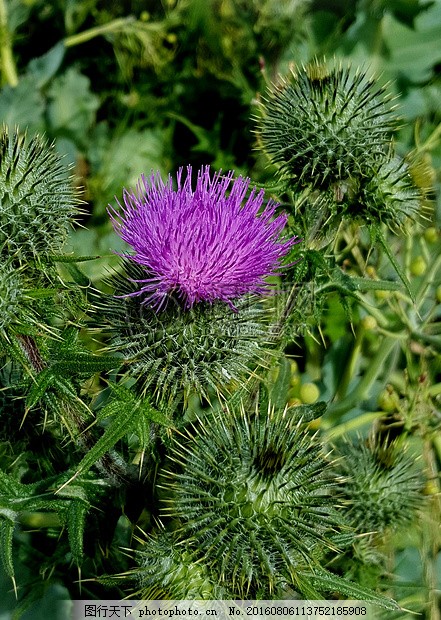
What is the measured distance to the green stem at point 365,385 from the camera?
11.1 ft

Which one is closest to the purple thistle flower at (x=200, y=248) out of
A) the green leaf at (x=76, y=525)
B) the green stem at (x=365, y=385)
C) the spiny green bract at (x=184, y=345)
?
the spiny green bract at (x=184, y=345)

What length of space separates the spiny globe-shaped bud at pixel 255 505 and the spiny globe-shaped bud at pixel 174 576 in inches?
1.4

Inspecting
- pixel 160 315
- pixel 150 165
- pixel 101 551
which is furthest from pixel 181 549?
pixel 150 165

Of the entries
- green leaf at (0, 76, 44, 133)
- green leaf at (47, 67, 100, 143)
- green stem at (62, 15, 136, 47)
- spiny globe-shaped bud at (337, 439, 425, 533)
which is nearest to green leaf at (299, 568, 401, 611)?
spiny globe-shaped bud at (337, 439, 425, 533)

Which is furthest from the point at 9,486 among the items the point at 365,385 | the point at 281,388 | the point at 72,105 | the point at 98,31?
the point at 98,31

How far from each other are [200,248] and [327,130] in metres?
0.67

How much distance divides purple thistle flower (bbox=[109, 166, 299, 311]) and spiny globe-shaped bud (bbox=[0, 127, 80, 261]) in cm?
19

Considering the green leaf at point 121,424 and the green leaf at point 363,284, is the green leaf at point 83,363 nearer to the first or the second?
the green leaf at point 121,424

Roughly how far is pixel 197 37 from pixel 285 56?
0.87 metres

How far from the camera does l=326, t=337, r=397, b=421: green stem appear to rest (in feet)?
11.1

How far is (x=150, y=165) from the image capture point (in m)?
5.08

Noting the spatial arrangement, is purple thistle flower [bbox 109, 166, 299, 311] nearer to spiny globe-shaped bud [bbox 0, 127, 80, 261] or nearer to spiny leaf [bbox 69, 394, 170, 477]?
spiny globe-shaped bud [bbox 0, 127, 80, 261]

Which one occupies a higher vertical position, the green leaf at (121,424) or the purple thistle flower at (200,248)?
the purple thistle flower at (200,248)

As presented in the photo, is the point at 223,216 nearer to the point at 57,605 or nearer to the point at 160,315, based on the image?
the point at 160,315
